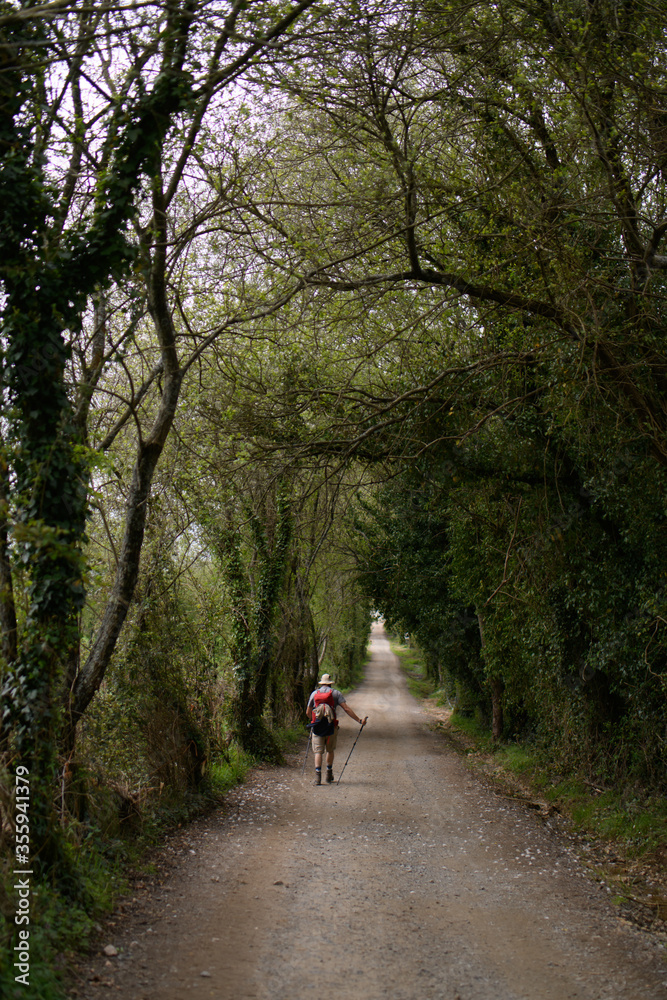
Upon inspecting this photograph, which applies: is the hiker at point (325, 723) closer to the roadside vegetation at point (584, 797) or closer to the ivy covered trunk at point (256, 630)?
the ivy covered trunk at point (256, 630)

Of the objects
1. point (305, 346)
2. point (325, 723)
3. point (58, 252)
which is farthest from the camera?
point (325, 723)

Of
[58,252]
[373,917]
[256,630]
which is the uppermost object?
[58,252]

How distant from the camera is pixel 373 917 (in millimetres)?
6785

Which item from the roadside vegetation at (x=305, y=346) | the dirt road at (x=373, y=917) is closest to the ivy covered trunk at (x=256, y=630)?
the roadside vegetation at (x=305, y=346)

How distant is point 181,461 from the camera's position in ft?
34.4

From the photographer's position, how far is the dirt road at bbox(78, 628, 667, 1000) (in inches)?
212

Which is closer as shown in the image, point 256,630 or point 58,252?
point 58,252

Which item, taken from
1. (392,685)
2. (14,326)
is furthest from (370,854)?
(392,685)

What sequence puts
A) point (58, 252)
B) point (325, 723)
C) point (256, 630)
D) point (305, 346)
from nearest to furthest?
point (58, 252) < point (305, 346) < point (325, 723) < point (256, 630)

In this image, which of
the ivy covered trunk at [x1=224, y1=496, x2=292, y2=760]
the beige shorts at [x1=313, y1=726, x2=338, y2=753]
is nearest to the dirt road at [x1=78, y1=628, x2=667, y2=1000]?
the beige shorts at [x1=313, y1=726, x2=338, y2=753]

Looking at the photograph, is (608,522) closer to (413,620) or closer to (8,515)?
(8,515)

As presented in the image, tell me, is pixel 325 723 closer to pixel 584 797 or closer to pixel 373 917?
pixel 584 797

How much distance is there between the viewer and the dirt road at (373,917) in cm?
539

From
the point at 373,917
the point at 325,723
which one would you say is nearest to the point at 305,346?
the point at 325,723
